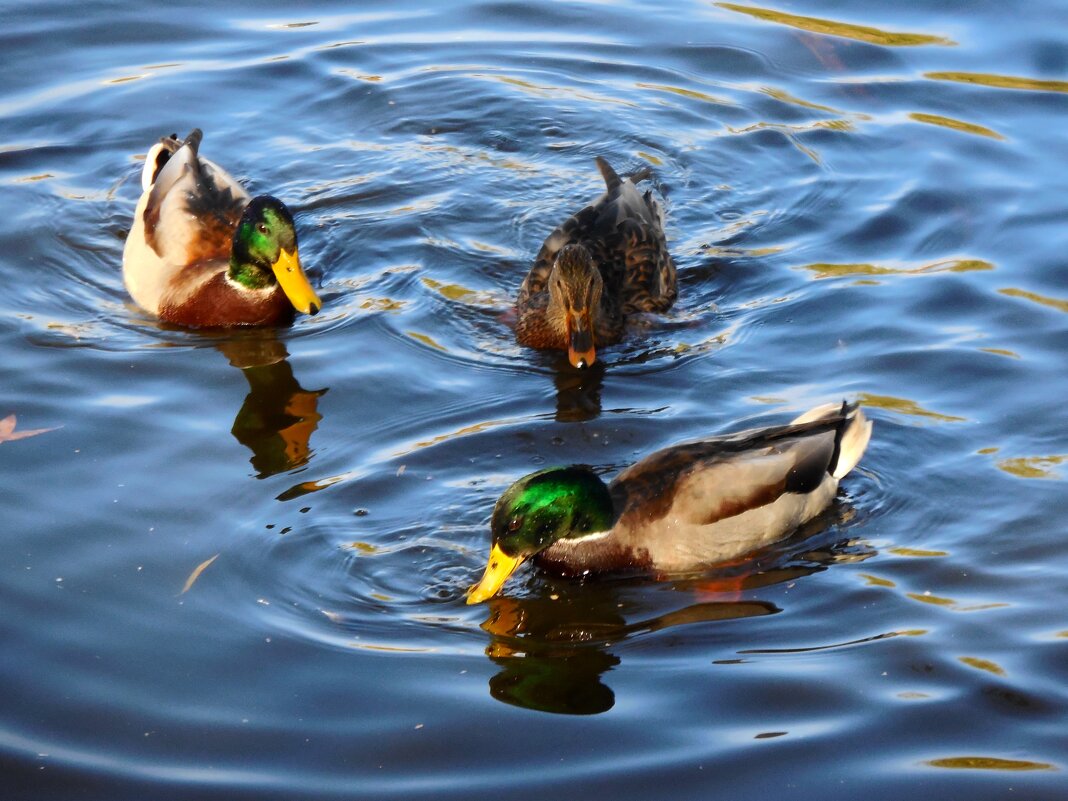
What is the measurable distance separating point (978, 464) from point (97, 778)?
4245 mm

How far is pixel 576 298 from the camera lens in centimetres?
918

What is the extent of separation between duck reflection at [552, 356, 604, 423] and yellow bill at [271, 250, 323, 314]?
148 centimetres

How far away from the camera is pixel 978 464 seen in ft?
25.1

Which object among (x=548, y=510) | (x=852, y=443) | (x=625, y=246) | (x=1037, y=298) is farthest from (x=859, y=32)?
(x=548, y=510)

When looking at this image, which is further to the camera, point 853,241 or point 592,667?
point 853,241

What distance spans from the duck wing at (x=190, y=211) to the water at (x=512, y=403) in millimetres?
460

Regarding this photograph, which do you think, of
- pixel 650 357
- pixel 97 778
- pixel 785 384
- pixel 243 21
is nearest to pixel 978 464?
pixel 785 384

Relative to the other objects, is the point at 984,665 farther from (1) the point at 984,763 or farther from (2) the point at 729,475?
(2) the point at 729,475

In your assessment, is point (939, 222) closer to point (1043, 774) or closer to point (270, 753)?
point (1043, 774)

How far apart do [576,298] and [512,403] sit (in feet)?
3.04

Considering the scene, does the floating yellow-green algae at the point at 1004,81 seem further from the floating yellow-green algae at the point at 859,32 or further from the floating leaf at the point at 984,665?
the floating leaf at the point at 984,665

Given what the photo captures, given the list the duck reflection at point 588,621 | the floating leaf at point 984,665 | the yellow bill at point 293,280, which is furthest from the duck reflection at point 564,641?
the yellow bill at point 293,280

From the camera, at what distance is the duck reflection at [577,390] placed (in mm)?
8422

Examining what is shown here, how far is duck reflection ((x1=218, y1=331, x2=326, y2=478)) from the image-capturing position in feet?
25.8
